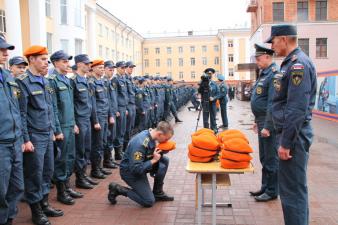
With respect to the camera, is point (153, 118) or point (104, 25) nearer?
point (153, 118)

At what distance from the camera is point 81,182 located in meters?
6.03

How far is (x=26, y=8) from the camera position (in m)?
21.2

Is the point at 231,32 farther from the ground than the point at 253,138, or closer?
farther from the ground

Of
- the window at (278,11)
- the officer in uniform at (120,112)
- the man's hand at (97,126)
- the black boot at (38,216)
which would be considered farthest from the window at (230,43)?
the black boot at (38,216)

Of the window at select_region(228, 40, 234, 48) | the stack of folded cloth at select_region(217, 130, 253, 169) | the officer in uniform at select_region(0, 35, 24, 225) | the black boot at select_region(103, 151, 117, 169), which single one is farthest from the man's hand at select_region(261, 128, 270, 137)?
the window at select_region(228, 40, 234, 48)

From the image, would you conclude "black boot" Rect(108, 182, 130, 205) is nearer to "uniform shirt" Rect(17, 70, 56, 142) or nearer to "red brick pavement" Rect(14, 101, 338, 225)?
"red brick pavement" Rect(14, 101, 338, 225)

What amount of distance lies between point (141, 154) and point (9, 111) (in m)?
1.79

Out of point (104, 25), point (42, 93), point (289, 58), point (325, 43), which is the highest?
point (104, 25)

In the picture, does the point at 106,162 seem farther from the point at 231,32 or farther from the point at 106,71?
the point at 231,32

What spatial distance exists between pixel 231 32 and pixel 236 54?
3842 mm

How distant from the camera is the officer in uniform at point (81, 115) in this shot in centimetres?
585

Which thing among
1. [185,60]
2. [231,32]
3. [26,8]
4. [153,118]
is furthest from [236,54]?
[153,118]

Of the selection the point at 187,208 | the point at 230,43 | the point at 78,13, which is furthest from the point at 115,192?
the point at 230,43

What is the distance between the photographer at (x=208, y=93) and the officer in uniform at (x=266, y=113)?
6022 mm
